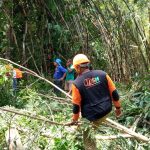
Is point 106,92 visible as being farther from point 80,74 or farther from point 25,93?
point 25,93

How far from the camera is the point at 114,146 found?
5.67 m

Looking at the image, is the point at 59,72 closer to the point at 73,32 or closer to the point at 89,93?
the point at 73,32

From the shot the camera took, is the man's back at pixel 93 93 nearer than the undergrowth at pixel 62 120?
Yes

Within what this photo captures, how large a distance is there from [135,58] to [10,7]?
3.86m

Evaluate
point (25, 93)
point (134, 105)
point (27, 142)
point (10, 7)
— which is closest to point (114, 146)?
point (27, 142)

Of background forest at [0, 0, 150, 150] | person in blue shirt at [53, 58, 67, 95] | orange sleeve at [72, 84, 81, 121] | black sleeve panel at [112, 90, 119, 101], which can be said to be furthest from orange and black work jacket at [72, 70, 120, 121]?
person in blue shirt at [53, 58, 67, 95]

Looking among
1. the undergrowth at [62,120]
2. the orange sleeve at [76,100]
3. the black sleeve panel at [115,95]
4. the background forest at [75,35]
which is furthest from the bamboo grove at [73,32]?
the orange sleeve at [76,100]

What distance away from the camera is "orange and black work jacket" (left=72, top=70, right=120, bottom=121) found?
17.4 ft

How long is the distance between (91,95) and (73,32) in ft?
22.3

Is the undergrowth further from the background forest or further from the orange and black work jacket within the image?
the background forest

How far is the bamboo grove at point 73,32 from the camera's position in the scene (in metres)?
11.8

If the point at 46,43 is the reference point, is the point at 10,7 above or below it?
above

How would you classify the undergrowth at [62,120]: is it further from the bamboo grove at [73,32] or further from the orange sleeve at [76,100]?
the bamboo grove at [73,32]

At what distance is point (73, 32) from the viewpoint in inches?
473
